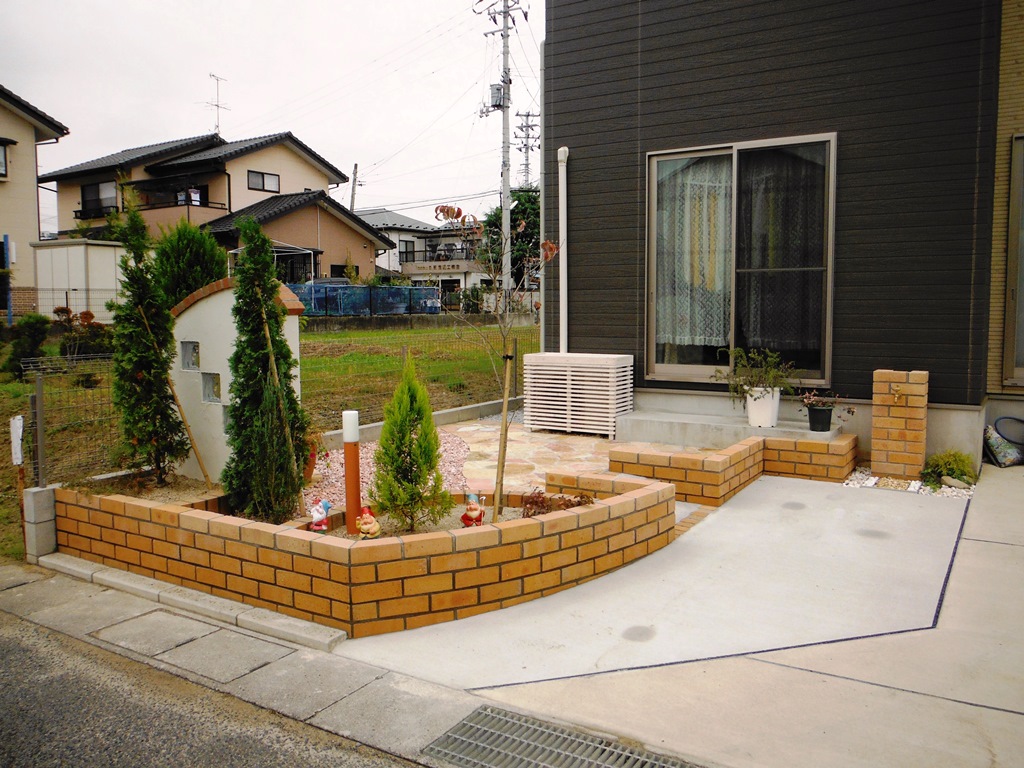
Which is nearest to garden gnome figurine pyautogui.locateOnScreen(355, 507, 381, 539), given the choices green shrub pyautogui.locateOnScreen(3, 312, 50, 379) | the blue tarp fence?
green shrub pyautogui.locateOnScreen(3, 312, 50, 379)

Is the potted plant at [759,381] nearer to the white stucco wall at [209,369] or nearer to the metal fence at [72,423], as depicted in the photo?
the white stucco wall at [209,369]

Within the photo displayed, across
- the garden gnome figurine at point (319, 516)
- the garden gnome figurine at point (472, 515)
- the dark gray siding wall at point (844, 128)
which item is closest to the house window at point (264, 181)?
the dark gray siding wall at point (844, 128)

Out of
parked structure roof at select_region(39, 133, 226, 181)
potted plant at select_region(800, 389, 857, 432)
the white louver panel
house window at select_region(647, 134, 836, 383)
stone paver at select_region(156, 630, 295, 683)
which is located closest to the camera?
stone paver at select_region(156, 630, 295, 683)

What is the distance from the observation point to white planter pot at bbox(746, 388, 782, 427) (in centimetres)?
655

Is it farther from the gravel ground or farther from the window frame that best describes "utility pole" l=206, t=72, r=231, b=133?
the gravel ground

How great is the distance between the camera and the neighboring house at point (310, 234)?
2705 cm

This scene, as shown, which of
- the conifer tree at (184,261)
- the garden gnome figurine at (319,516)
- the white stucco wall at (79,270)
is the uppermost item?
the white stucco wall at (79,270)

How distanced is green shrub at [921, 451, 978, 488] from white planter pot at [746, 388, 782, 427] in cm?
121

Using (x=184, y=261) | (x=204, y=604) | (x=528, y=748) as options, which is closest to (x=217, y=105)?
(x=184, y=261)

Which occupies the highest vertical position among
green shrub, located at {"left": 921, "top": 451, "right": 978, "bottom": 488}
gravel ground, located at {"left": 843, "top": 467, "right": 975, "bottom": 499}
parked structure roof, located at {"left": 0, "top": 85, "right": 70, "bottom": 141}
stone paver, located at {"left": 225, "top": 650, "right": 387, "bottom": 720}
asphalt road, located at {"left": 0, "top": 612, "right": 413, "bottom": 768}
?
parked structure roof, located at {"left": 0, "top": 85, "right": 70, "bottom": 141}

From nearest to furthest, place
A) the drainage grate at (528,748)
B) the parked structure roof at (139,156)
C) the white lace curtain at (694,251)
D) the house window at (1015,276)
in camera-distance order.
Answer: the drainage grate at (528,748) → the house window at (1015,276) → the white lace curtain at (694,251) → the parked structure roof at (139,156)

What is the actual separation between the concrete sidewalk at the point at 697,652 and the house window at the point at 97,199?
29.6 meters

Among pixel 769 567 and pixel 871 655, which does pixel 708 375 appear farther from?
pixel 871 655

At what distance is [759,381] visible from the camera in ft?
21.8
